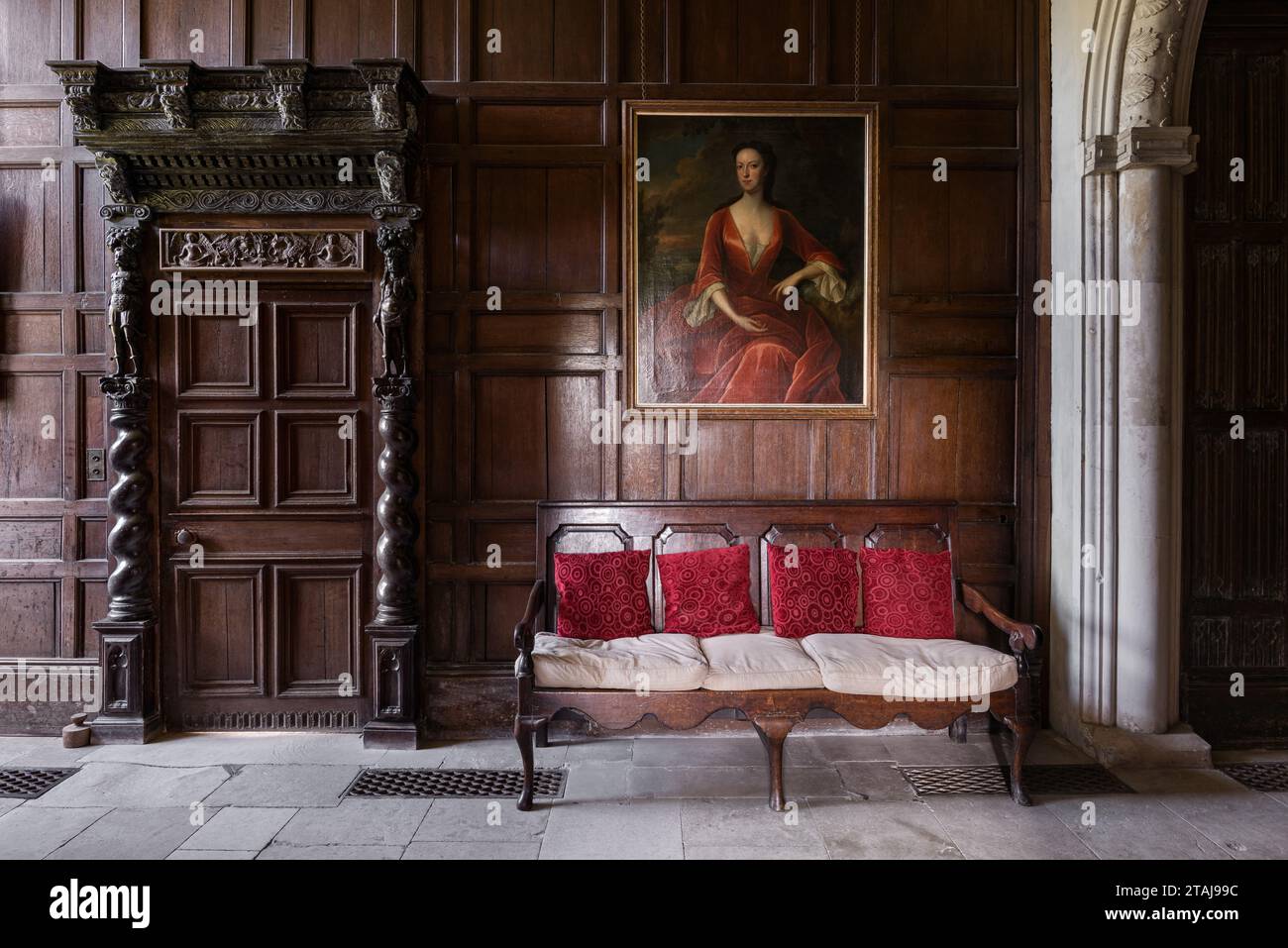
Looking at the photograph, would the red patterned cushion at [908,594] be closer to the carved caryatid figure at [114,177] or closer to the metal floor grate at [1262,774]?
the metal floor grate at [1262,774]

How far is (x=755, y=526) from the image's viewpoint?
4215 mm

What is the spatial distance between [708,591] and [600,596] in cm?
56

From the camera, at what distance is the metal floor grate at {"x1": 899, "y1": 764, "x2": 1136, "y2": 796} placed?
351cm

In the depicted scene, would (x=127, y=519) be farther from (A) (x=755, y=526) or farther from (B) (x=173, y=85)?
(A) (x=755, y=526)

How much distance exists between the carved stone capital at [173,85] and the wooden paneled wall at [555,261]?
1.67ft

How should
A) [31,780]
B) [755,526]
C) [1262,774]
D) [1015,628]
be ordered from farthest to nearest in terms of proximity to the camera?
1. [755,526]
2. [1262,774]
3. [31,780]
4. [1015,628]

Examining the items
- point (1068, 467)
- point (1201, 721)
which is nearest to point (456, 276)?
point (1068, 467)

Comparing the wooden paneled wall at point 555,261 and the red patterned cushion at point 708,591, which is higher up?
the wooden paneled wall at point 555,261

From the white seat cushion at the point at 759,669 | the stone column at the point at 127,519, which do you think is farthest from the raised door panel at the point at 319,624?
the white seat cushion at the point at 759,669

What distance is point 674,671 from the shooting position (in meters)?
3.36

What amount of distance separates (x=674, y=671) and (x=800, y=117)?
311 centimetres

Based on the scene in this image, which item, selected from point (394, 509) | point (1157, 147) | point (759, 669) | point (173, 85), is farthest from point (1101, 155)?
point (173, 85)

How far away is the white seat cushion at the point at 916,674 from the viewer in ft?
10.9

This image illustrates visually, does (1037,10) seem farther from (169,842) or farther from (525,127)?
(169,842)
